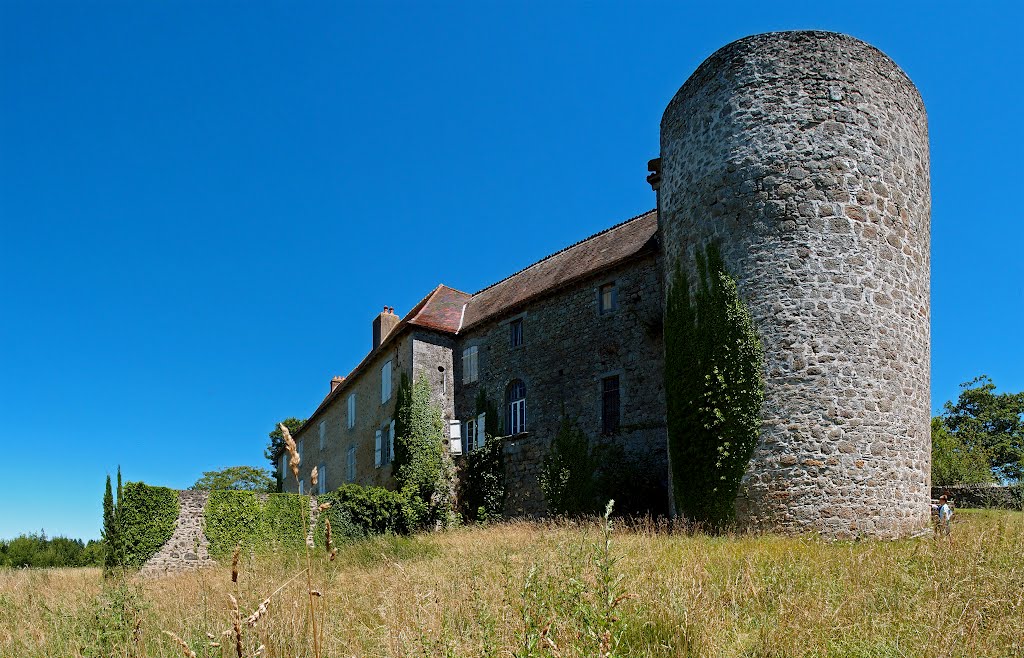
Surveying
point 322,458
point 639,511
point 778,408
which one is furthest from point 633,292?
point 322,458

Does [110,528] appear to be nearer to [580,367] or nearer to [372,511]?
[372,511]

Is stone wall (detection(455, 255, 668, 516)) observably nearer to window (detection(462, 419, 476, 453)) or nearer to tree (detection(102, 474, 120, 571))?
window (detection(462, 419, 476, 453))

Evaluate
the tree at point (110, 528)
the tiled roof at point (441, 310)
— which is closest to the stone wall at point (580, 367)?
the tiled roof at point (441, 310)

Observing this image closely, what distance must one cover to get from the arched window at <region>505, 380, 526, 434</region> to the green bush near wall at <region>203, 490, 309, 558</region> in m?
6.08

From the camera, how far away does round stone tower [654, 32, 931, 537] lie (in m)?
11.9

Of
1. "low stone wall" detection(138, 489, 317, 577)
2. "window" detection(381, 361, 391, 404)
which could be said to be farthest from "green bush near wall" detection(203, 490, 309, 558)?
"window" detection(381, 361, 391, 404)

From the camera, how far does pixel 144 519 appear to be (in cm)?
1773

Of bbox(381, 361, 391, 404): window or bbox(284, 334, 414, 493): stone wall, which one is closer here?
bbox(284, 334, 414, 493): stone wall

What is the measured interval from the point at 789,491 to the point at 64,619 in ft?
32.9

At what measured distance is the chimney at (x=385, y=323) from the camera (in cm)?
3002

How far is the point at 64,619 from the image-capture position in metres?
7.45

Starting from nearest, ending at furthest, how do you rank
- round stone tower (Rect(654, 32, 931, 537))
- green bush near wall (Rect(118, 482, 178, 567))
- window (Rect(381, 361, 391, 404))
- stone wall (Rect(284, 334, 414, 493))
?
round stone tower (Rect(654, 32, 931, 537)) → green bush near wall (Rect(118, 482, 178, 567)) → stone wall (Rect(284, 334, 414, 493)) → window (Rect(381, 361, 391, 404))

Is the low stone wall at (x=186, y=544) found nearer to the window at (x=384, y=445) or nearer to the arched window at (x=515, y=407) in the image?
the window at (x=384, y=445)

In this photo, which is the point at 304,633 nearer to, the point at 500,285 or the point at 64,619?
the point at 64,619
